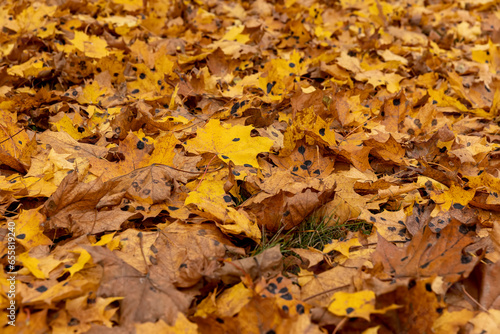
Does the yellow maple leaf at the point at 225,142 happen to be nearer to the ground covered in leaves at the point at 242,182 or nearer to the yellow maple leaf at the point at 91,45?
the ground covered in leaves at the point at 242,182

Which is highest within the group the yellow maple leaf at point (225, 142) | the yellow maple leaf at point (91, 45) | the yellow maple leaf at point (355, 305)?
the yellow maple leaf at point (91, 45)

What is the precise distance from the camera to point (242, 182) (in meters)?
1.62

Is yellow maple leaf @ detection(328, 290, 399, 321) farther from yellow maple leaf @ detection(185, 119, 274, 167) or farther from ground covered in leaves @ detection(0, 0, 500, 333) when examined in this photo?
yellow maple leaf @ detection(185, 119, 274, 167)

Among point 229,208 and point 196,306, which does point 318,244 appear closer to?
point 229,208

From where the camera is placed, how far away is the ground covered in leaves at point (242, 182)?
1.09 meters

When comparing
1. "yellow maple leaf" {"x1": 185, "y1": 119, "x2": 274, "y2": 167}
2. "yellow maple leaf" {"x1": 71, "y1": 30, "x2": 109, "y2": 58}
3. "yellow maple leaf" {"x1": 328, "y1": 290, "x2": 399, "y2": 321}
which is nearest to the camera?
"yellow maple leaf" {"x1": 328, "y1": 290, "x2": 399, "y2": 321}

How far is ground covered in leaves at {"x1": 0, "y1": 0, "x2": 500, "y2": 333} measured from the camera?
1089mm

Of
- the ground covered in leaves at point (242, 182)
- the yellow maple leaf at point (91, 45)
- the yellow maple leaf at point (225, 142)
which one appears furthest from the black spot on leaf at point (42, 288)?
the yellow maple leaf at point (91, 45)

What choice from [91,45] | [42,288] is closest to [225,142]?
[42,288]

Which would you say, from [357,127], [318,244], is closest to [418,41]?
[357,127]

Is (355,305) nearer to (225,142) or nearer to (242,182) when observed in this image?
(242,182)

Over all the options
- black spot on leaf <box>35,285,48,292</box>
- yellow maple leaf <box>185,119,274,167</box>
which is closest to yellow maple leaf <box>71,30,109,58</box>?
yellow maple leaf <box>185,119,274,167</box>

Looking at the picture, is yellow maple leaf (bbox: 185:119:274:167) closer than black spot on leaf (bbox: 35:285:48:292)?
No

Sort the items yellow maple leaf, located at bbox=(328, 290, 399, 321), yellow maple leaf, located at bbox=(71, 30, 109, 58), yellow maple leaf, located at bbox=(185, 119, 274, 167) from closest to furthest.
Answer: yellow maple leaf, located at bbox=(328, 290, 399, 321), yellow maple leaf, located at bbox=(185, 119, 274, 167), yellow maple leaf, located at bbox=(71, 30, 109, 58)
